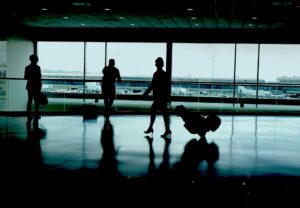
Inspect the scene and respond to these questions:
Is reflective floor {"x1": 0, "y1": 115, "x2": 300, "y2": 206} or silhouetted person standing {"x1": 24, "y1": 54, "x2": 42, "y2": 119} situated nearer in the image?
reflective floor {"x1": 0, "y1": 115, "x2": 300, "y2": 206}

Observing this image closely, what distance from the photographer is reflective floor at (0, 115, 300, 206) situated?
3.88 m

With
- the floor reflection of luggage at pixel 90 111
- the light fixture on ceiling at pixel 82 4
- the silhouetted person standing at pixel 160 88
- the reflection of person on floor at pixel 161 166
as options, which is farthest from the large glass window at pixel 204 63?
the reflection of person on floor at pixel 161 166

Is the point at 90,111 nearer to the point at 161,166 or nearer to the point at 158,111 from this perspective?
the point at 158,111

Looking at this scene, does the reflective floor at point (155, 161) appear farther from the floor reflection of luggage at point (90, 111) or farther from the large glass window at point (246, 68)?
the large glass window at point (246, 68)

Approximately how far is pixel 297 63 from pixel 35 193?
1230cm

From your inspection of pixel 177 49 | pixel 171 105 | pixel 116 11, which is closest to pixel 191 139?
pixel 116 11

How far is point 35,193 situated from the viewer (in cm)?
364

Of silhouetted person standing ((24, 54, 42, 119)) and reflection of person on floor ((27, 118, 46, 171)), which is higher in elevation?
silhouetted person standing ((24, 54, 42, 119))

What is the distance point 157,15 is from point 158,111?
3.13 metres

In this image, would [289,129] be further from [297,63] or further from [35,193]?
[35,193]

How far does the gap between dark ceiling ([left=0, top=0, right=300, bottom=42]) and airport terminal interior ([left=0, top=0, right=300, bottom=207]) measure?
4 cm

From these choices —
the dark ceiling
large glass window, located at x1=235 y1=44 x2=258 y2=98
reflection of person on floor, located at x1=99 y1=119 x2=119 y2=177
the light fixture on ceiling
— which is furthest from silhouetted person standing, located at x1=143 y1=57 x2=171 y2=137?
large glass window, located at x1=235 y1=44 x2=258 y2=98

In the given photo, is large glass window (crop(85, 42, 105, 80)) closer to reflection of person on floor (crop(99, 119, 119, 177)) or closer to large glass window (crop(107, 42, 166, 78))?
large glass window (crop(107, 42, 166, 78))

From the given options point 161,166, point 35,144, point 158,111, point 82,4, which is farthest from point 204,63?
point 161,166
